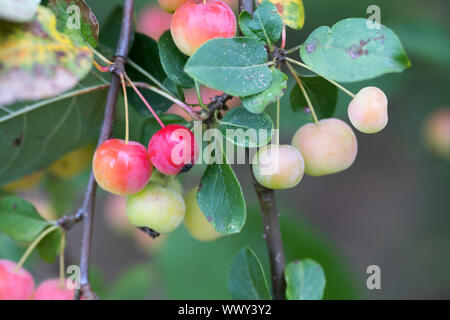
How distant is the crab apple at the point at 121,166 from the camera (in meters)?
0.56

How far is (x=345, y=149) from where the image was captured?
61 centimetres

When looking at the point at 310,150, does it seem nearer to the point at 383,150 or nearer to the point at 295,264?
the point at 295,264

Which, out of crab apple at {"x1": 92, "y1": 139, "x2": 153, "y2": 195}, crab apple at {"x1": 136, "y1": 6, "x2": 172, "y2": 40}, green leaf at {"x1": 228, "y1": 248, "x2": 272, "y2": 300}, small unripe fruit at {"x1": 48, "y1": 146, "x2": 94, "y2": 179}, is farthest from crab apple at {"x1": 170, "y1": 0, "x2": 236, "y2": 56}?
crab apple at {"x1": 136, "y1": 6, "x2": 172, "y2": 40}

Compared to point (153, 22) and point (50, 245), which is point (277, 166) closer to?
point (50, 245)

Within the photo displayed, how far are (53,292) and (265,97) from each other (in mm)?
364

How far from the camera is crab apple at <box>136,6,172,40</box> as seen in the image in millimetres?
1310

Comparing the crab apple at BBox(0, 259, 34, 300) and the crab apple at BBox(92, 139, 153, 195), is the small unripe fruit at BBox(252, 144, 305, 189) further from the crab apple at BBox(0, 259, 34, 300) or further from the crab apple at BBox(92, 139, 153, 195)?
the crab apple at BBox(0, 259, 34, 300)

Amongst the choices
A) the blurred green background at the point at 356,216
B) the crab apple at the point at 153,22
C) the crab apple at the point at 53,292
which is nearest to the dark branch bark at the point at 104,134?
the crab apple at the point at 53,292

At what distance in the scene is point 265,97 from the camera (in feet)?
1.70

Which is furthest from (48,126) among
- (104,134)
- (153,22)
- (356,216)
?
(356,216)

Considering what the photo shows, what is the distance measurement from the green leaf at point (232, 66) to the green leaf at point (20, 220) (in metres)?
0.33

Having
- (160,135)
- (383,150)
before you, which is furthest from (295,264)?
(383,150)

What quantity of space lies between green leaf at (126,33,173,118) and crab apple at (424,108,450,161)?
1105 millimetres
